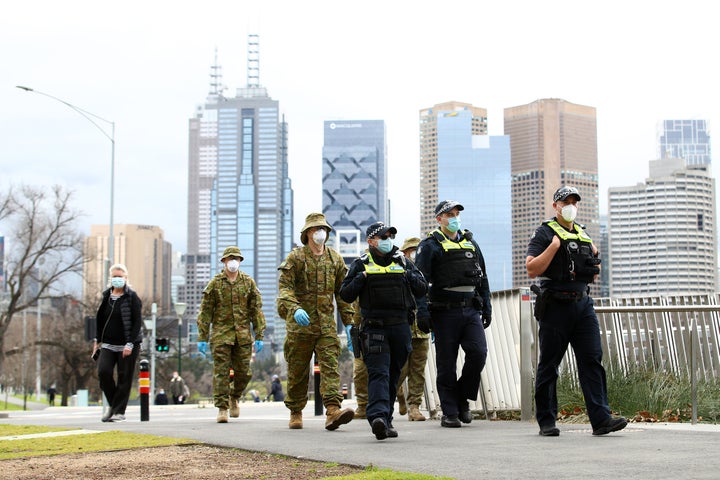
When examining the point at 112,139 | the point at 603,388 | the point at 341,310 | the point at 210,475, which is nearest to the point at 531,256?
the point at 603,388

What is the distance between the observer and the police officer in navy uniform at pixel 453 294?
412 inches

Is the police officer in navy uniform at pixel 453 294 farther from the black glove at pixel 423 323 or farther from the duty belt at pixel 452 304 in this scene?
the black glove at pixel 423 323

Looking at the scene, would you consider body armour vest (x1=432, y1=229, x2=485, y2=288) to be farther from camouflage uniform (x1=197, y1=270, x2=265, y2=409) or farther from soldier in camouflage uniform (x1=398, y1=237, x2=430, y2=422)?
camouflage uniform (x1=197, y1=270, x2=265, y2=409)

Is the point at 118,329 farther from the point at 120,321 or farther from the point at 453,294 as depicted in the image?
the point at 453,294

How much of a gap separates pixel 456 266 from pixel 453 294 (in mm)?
259

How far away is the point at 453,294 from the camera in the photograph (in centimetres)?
1047

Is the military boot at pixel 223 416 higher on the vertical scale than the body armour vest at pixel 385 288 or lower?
lower

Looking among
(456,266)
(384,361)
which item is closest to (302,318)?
(384,361)

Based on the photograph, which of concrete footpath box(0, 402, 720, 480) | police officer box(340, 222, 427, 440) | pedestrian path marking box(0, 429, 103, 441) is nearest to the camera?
concrete footpath box(0, 402, 720, 480)

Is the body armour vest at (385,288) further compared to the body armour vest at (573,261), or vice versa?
the body armour vest at (385,288)

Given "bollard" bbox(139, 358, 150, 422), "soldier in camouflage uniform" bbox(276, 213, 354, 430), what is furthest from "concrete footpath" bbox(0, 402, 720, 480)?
"bollard" bbox(139, 358, 150, 422)

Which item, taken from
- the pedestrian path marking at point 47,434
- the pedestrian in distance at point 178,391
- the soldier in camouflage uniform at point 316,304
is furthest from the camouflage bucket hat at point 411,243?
the pedestrian in distance at point 178,391

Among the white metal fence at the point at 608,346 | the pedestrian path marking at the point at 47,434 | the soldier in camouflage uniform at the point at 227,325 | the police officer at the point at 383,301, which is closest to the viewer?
the police officer at the point at 383,301

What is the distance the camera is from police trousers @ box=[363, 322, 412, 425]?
9539 millimetres
